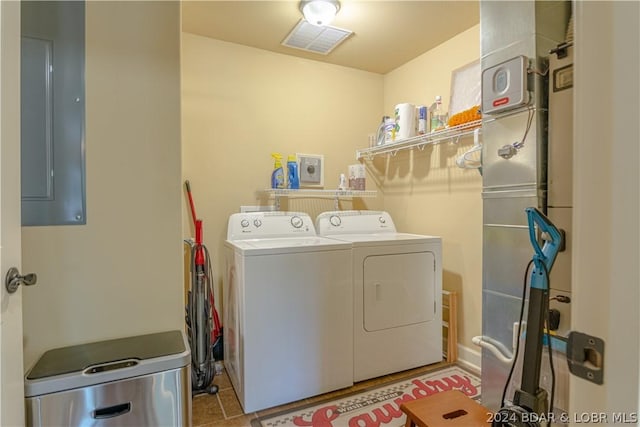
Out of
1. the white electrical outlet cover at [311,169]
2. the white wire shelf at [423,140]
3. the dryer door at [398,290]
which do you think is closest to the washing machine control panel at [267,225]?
the white electrical outlet cover at [311,169]

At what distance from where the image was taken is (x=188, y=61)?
96.8 inches

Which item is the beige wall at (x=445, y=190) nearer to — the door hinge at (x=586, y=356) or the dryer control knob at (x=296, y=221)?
the dryer control knob at (x=296, y=221)

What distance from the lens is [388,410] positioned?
1.87 meters

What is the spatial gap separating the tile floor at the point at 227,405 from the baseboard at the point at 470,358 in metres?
0.43

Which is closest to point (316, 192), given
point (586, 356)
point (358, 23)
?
point (358, 23)

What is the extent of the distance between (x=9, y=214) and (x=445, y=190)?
2.51 meters

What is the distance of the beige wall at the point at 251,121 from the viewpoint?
249 cm

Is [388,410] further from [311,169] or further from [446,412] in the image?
[311,169]

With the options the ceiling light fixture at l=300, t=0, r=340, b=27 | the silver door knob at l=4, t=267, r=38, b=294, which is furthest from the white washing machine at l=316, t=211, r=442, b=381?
the silver door knob at l=4, t=267, r=38, b=294

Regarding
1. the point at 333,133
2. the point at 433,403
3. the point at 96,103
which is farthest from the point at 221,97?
the point at 433,403

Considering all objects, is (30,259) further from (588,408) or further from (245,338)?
(588,408)

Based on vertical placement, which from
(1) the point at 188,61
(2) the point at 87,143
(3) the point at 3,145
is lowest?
(3) the point at 3,145

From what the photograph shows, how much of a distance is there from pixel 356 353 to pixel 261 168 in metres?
1.59

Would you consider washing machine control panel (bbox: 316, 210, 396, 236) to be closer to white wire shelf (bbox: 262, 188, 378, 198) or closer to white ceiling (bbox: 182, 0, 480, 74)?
white wire shelf (bbox: 262, 188, 378, 198)
